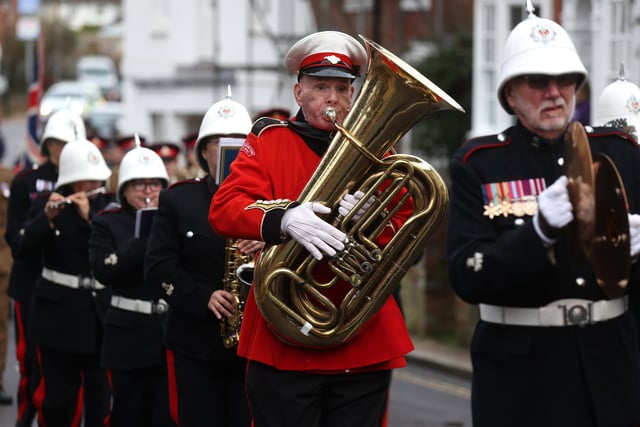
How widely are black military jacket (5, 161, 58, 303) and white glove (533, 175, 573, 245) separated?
20.0 ft

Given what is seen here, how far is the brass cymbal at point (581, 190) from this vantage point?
4.44 meters

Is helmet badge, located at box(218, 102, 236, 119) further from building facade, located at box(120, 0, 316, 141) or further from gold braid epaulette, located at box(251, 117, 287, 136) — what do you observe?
building facade, located at box(120, 0, 316, 141)

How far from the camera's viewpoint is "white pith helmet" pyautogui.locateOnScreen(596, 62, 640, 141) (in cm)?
737

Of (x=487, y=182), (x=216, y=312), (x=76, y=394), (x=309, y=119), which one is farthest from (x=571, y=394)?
(x=76, y=394)

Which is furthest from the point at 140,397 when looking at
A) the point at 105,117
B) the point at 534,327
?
the point at 105,117

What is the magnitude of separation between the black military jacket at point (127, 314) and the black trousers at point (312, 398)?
2.15m

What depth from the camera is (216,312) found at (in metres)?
6.63

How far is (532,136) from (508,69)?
0.89 ft

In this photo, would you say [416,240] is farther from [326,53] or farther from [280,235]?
[326,53]

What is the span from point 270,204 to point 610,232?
1.40 meters

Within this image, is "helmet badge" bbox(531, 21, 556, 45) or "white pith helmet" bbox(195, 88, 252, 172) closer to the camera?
"helmet badge" bbox(531, 21, 556, 45)

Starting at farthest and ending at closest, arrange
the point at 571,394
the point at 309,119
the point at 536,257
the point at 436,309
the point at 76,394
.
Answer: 1. the point at 436,309
2. the point at 76,394
3. the point at 309,119
4. the point at 571,394
5. the point at 536,257

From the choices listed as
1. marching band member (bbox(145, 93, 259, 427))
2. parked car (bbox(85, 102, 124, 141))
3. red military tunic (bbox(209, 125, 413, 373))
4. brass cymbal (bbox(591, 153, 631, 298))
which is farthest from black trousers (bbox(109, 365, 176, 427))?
parked car (bbox(85, 102, 124, 141))

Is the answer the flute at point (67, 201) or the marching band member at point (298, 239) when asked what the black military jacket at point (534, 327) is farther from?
the flute at point (67, 201)
